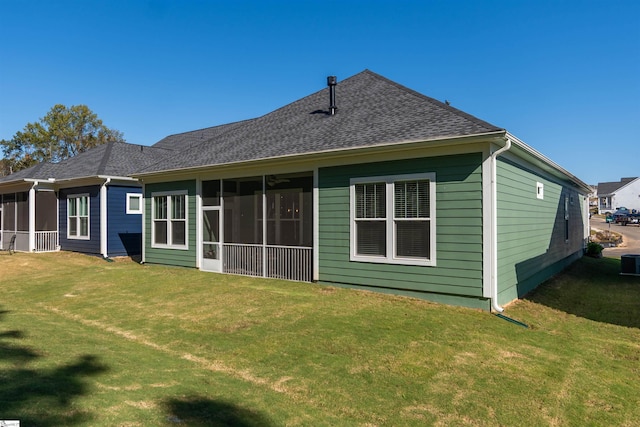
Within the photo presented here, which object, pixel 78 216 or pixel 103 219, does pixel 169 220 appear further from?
pixel 78 216

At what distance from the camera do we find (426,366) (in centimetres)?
463

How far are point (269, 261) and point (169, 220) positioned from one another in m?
4.27

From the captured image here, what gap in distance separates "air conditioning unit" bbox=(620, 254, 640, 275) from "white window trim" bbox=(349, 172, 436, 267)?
8227 mm

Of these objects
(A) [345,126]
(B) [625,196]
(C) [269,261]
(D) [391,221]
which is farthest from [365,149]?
(B) [625,196]

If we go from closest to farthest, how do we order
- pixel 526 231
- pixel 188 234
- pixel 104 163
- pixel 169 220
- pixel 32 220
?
pixel 526 231 < pixel 188 234 < pixel 169 220 < pixel 104 163 < pixel 32 220

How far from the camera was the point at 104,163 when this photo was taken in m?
16.6

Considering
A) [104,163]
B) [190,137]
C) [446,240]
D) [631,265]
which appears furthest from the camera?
[190,137]

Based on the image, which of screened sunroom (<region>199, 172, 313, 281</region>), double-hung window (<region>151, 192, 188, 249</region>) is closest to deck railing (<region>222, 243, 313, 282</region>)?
screened sunroom (<region>199, 172, 313, 281</region>)

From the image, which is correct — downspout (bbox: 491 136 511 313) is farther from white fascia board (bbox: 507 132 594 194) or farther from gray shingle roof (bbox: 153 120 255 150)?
gray shingle roof (bbox: 153 120 255 150)

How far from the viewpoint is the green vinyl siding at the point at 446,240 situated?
7.09 meters

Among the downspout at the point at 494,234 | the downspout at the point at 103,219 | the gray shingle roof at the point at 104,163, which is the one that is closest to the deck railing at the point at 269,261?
the downspout at the point at 494,234

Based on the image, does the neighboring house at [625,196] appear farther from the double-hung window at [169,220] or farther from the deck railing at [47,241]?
the deck railing at [47,241]

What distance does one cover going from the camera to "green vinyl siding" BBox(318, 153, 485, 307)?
23.3ft

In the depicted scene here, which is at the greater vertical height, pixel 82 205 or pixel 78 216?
Result: pixel 82 205
